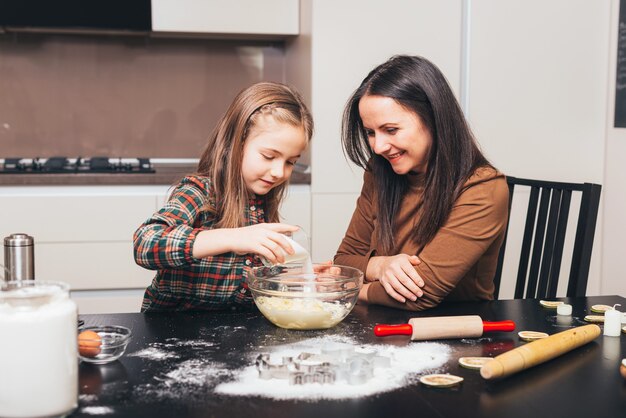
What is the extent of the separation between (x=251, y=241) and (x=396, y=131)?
493 millimetres

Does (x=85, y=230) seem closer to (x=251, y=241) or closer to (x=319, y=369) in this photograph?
(x=251, y=241)

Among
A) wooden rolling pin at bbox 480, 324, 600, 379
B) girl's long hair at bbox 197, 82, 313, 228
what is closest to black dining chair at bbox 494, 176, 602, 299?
wooden rolling pin at bbox 480, 324, 600, 379

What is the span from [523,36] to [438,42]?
358 mm

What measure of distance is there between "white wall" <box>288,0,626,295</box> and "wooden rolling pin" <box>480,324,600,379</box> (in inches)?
69.7

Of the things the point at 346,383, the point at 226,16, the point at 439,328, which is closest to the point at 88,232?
the point at 226,16

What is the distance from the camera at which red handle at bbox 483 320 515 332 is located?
49.5 inches

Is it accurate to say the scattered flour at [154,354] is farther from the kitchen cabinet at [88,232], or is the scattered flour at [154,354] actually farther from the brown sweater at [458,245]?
the kitchen cabinet at [88,232]

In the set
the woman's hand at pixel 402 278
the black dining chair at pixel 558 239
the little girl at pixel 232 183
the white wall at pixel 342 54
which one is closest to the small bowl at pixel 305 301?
the woman's hand at pixel 402 278

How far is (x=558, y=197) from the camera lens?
5.78ft

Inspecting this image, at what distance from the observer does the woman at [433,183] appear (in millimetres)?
1584

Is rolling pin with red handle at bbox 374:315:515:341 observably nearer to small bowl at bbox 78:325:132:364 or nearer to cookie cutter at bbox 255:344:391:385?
cookie cutter at bbox 255:344:391:385

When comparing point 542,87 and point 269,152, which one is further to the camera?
point 542,87

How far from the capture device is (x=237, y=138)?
1.62 m

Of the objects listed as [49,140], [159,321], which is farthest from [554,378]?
[49,140]
